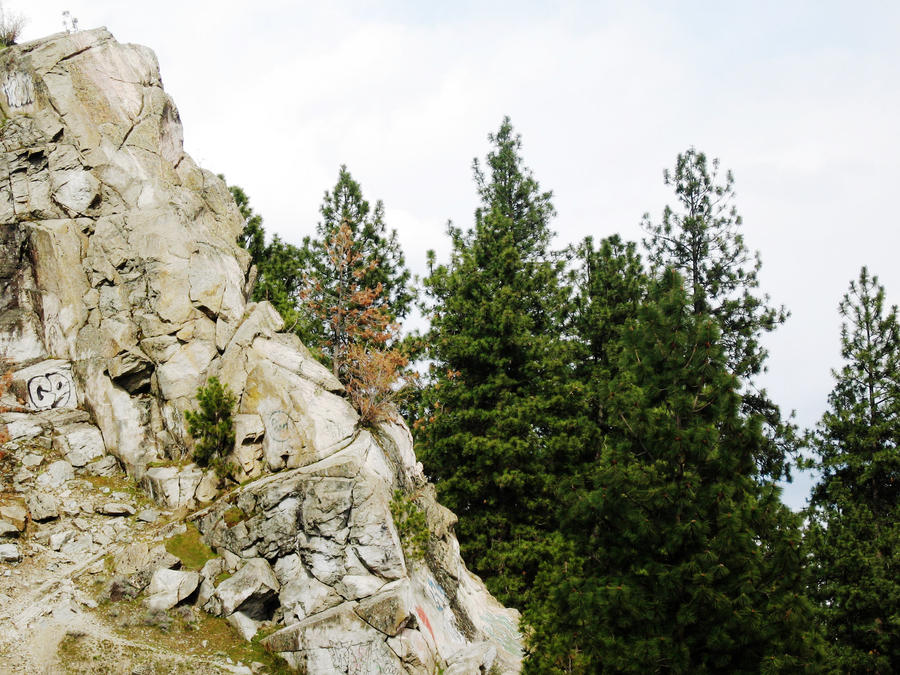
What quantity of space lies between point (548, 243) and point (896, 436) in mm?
17656

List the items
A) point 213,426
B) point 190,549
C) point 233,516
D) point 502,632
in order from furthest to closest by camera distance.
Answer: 1. point 502,632
2. point 213,426
3. point 233,516
4. point 190,549

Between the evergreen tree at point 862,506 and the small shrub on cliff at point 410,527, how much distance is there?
33.8 feet

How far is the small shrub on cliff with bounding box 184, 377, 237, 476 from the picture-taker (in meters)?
17.7

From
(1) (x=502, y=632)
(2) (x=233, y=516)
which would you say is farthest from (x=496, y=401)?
(2) (x=233, y=516)

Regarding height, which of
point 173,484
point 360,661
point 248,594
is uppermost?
point 173,484

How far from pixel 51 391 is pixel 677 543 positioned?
57.4 feet

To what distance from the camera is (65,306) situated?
68.5ft

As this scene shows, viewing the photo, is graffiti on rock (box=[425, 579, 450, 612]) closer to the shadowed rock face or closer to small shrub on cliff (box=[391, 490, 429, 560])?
the shadowed rock face

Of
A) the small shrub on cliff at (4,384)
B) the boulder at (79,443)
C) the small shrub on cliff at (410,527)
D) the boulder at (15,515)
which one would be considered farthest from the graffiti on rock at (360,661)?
the small shrub on cliff at (4,384)

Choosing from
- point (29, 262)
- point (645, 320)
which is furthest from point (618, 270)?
point (29, 262)

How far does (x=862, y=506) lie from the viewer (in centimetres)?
2136

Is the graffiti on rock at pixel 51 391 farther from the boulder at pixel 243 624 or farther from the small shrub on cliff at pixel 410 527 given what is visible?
the small shrub on cliff at pixel 410 527

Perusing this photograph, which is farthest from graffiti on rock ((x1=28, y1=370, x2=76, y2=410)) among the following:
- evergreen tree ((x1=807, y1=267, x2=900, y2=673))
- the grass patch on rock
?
evergreen tree ((x1=807, y1=267, x2=900, y2=673))

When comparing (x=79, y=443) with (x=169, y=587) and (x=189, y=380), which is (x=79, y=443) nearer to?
(x=189, y=380)
